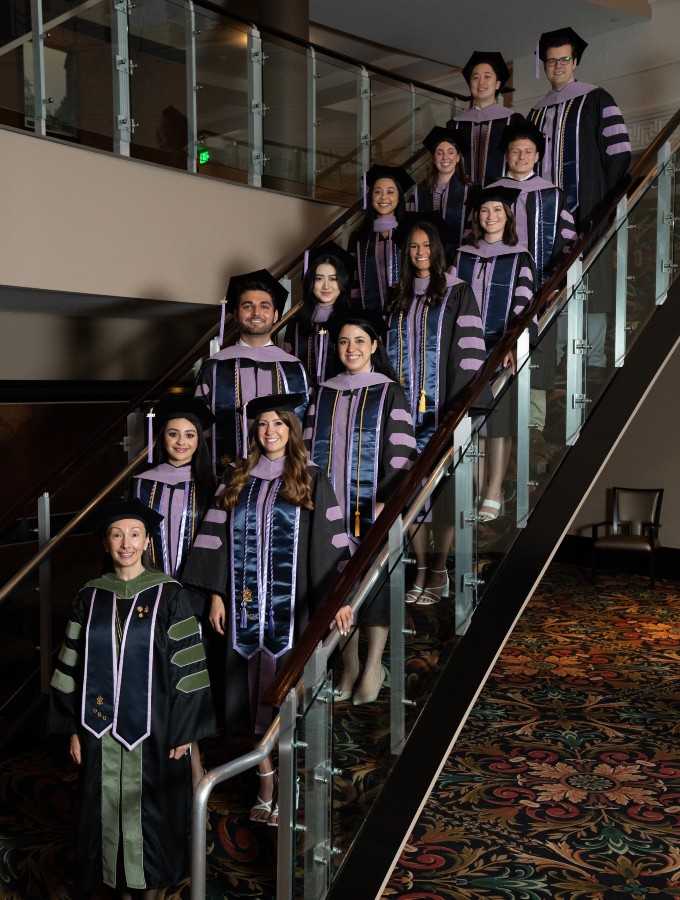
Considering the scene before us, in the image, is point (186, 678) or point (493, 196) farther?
point (493, 196)

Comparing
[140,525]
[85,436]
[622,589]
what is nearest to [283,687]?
[140,525]

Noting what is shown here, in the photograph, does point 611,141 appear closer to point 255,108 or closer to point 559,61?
point 559,61

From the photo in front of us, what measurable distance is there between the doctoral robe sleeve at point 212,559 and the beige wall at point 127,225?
2.16m

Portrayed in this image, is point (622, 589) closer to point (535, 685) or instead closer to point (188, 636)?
point (535, 685)

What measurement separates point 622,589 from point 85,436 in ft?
17.2

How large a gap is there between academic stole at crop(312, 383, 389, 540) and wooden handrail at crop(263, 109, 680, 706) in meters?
0.32

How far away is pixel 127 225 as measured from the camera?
19.1ft

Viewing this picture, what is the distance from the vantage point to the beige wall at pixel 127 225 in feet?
17.4

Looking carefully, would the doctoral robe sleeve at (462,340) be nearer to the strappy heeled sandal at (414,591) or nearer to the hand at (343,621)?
the strappy heeled sandal at (414,591)

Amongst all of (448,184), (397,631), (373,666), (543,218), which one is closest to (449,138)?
(448,184)

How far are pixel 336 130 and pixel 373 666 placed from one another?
4623mm

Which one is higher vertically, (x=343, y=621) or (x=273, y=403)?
(x=273, y=403)

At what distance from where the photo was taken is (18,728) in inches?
186

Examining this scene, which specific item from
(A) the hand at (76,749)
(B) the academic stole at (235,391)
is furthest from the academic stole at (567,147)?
(A) the hand at (76,749)
